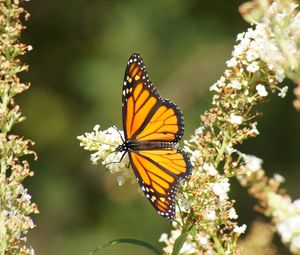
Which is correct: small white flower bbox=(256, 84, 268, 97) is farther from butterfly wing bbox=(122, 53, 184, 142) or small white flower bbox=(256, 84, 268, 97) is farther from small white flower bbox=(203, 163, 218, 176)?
butterfly wing bbox=(122, 53, 184, 142)

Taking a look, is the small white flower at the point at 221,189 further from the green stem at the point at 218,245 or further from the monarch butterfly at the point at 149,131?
the monarch butterfly at the point at 149,131

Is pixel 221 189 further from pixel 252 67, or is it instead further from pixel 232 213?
pixel 252 67

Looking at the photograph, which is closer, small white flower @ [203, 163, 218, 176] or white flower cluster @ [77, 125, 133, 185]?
small white flower @ [203, 163, 218, 176]

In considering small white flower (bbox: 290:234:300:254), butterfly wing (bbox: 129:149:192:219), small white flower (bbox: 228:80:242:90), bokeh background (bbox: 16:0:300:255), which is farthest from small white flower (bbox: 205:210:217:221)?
bokeh background (bbox: 16:0:300:255)

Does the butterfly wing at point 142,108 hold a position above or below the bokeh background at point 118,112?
below

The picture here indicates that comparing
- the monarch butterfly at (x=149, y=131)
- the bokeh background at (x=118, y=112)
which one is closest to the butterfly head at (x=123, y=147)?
the monarch butterfly at (x=149, y=131)

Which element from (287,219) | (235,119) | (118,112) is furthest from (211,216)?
(118,112)

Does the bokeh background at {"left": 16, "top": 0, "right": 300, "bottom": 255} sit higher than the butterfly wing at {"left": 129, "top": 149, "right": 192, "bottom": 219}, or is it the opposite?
the bokeh background at {"left": 16, "top": 0, "right": 300, "bottom": 255}
